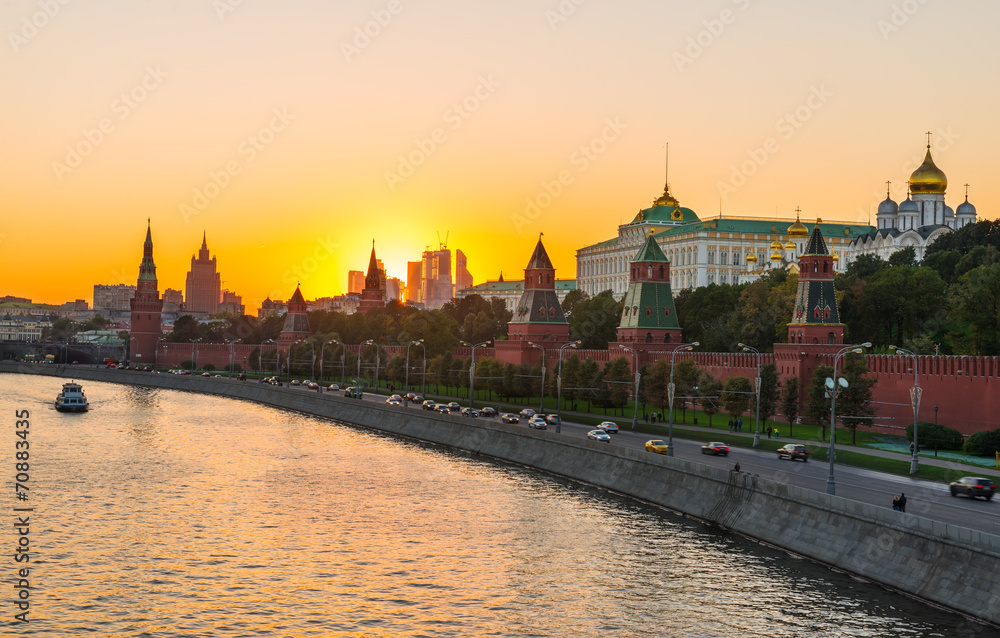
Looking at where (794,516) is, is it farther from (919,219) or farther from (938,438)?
(919,219)

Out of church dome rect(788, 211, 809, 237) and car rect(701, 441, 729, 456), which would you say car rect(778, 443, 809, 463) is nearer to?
car rect(701, 441, 729, 456)

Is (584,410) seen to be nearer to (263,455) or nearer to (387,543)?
(263,455)

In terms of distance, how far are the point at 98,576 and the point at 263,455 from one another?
122ft

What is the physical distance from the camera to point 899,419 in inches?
2995

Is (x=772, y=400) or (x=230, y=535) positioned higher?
(x=772, y=400)

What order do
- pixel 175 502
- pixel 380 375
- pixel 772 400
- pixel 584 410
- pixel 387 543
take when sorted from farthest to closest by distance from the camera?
pixel 380 375 → pixel 584 410 → pixel 772 400 → pixel 175 502 → pixel 387 543

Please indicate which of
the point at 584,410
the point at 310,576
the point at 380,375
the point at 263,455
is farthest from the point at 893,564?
the point at 380,375

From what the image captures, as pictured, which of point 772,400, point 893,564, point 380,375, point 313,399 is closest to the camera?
point 893,564

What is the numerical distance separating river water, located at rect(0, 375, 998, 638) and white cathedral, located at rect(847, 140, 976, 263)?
133 metres

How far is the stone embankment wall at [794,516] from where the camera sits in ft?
109

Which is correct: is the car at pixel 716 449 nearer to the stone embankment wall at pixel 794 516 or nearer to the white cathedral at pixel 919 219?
the stone embankment wall at pixel 794 516

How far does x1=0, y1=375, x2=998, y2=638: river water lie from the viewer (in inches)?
1291

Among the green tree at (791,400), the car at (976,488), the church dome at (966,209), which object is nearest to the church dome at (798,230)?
the church dome at (966,209)

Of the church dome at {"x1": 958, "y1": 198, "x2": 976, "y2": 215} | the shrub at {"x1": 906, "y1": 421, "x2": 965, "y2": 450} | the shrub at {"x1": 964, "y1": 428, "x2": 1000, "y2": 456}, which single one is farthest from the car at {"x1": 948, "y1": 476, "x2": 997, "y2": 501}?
the church dome at {"x1": 958, "y1": 198, "x2": 976, "y2": 215}
